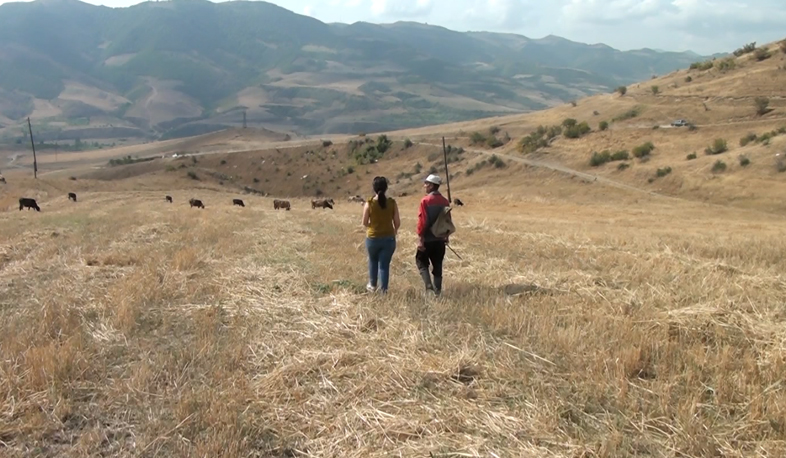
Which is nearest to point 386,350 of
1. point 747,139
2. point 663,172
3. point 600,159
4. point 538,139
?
point 663,172

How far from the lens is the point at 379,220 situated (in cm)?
838

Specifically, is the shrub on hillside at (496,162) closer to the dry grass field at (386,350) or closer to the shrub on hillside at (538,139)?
the shrub on hillside at (538,139)

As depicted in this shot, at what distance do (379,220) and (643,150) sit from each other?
156 feet

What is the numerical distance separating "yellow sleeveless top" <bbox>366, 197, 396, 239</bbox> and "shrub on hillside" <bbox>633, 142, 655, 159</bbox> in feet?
154

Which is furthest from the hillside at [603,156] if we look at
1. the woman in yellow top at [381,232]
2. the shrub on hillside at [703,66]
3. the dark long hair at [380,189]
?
the dark long hair at [380,189]

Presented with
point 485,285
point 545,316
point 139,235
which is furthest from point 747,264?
point 139,235

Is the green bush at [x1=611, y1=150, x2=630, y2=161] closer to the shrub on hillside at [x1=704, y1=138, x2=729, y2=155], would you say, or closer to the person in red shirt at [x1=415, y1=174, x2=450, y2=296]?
the shrub on hillside at [x1=704, y1=138, x2=729, y2=155]

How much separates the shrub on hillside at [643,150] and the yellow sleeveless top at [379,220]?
154ft

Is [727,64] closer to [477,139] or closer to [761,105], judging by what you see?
[761,105]

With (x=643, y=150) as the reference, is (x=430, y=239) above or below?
above

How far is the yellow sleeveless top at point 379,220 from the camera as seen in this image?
8352mm

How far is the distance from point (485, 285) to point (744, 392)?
450 cm

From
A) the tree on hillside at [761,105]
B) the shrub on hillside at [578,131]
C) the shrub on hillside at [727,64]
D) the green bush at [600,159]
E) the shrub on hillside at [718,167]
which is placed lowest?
the shrub on hillside at [718,167]

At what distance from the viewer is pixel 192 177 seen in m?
73.0
